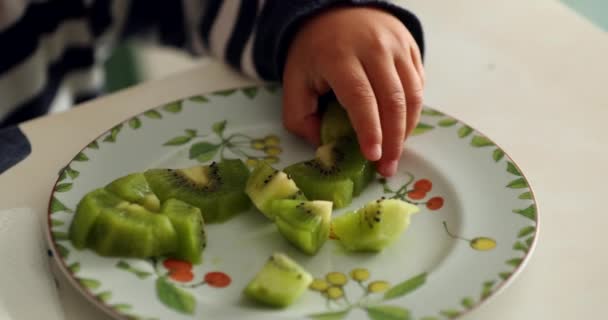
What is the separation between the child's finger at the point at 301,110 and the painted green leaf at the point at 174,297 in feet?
0.94

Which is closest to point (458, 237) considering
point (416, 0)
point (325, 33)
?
point (325, 33)

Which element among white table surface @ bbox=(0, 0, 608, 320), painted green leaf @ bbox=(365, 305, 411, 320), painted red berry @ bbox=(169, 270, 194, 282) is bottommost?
white table surface @ bbox=(0, 0, 608, 320)

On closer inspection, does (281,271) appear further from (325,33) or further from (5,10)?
(5,10)

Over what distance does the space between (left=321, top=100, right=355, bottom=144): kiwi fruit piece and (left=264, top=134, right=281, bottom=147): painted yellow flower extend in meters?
0.06

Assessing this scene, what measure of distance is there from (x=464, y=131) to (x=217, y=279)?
13.4 inches

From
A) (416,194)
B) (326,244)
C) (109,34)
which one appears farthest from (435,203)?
(109,34)

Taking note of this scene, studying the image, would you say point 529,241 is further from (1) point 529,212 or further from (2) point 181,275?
(2) point 181,275

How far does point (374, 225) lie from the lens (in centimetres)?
67

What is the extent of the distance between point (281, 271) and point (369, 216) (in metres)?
0.11

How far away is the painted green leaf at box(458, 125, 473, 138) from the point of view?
82cm

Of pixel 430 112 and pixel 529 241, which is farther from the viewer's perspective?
pixel 430 112

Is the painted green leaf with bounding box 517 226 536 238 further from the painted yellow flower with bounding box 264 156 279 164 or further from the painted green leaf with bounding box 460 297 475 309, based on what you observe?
the painted yellow flower with bounding box 264 156 279 164

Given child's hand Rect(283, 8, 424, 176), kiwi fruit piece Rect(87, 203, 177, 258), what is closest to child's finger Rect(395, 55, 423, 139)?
child's hand Rect(283, 8, 424, 176)

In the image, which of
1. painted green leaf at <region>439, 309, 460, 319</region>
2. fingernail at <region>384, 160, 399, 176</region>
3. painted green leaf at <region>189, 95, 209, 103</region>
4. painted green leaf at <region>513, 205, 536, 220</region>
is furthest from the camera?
painted green leaf at <region>189, 95, 209, 103</region>
